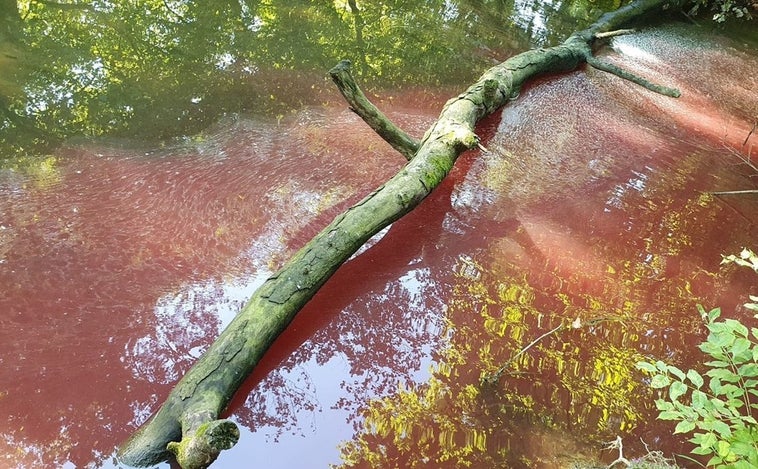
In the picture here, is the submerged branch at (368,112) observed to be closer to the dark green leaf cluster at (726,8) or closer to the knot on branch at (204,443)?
the knot on branch at (204,443)

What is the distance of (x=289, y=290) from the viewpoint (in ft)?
9.26

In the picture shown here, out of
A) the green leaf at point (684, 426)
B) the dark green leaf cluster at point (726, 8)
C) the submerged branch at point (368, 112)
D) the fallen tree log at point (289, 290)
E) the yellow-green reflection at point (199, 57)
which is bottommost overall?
the dark green leaf cluster at point (726, 8)

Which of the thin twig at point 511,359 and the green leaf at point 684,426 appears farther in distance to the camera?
the thin twig at point 511,359

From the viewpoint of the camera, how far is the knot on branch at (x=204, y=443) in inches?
78.5

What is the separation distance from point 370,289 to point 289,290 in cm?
58

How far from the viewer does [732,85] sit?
721 cm

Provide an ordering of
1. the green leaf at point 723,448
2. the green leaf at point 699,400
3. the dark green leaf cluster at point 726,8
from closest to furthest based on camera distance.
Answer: the green leaf at point 723,448 → the green leaf at point 699,400 → the dark green leaf cluster at point 726,8

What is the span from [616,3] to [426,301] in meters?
9.65

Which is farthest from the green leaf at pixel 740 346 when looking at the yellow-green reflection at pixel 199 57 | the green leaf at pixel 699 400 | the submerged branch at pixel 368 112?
the yellow-green reflection at pixel 199 57

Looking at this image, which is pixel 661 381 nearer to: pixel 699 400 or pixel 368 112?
pixel 699 400

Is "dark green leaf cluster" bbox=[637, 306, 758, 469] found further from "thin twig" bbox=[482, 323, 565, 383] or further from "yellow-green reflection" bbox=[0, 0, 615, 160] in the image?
"yellow-green reflection" bbox=[0, 0, 615, 160]

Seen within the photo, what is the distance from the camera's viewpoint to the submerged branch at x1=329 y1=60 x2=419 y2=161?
4.02 m

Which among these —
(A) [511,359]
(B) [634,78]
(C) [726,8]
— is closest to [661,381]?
(A) [511,359]

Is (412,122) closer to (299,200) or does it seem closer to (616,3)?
(299,200)
